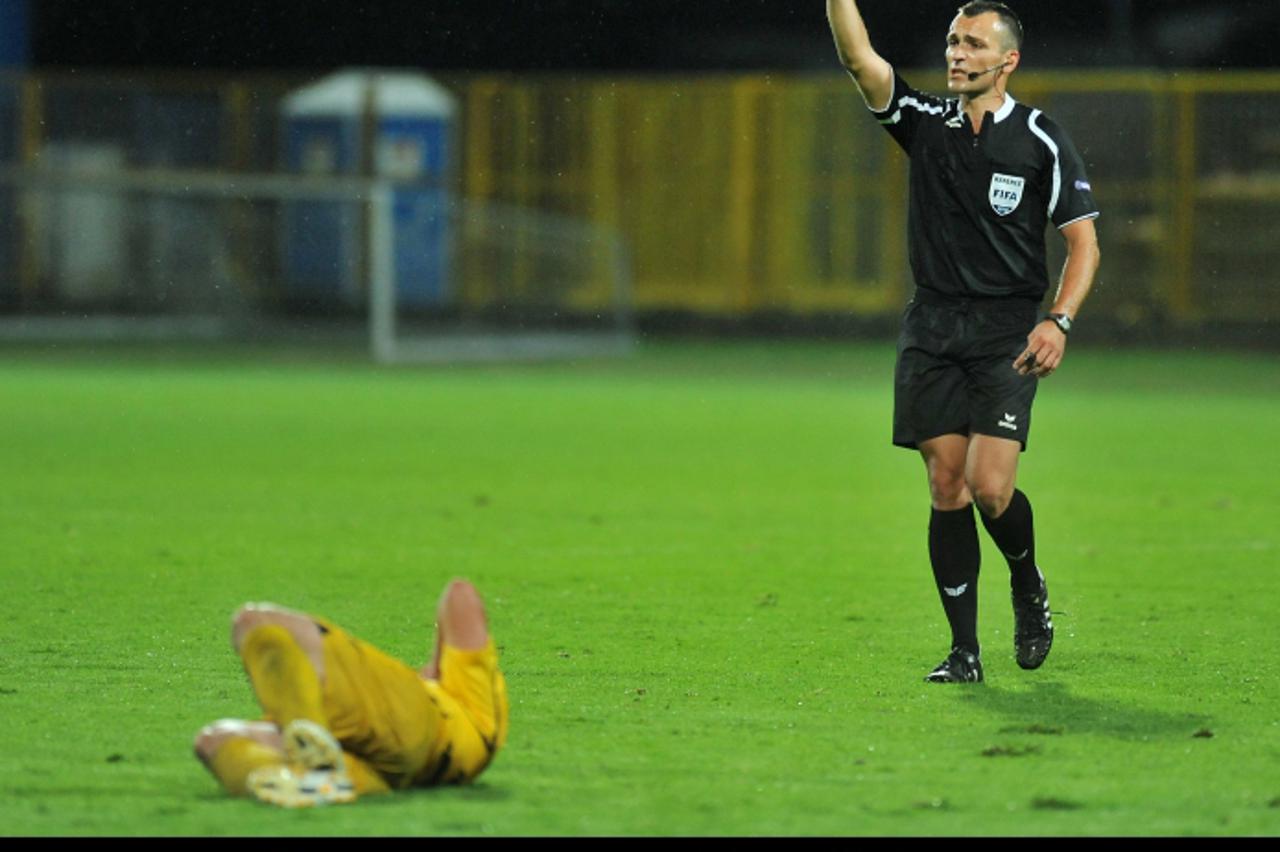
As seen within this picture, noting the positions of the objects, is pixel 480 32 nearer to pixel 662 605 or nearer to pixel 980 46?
pixel 662 605

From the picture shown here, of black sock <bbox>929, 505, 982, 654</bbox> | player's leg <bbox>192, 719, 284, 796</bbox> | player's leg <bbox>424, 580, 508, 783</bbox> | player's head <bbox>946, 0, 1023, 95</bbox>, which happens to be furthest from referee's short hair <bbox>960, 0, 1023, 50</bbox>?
player's leg <bbox>192, 719, 284, 796</bbox>

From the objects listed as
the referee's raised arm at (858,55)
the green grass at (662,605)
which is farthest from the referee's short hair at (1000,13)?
the green grass at (662,605)

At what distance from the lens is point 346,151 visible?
34.8 metres

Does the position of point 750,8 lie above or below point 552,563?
above

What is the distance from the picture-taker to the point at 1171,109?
106 ft

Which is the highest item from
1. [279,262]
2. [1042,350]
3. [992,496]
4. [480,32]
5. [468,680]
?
[480,32]

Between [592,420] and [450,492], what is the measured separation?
572 centimetres

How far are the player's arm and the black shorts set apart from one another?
3.9 inches

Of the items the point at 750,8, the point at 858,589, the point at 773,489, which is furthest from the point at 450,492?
the point at 750,8

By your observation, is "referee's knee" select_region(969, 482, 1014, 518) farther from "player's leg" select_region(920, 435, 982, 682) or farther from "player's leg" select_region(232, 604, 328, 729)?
"player's leg" select_region(232, 604, 328, 729)

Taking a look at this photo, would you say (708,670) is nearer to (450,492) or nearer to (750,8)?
(450,492)

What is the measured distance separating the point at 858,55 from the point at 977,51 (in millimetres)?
390

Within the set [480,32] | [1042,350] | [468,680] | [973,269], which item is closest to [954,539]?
[1042,350]

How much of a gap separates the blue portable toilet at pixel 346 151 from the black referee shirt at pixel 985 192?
25746 mm
